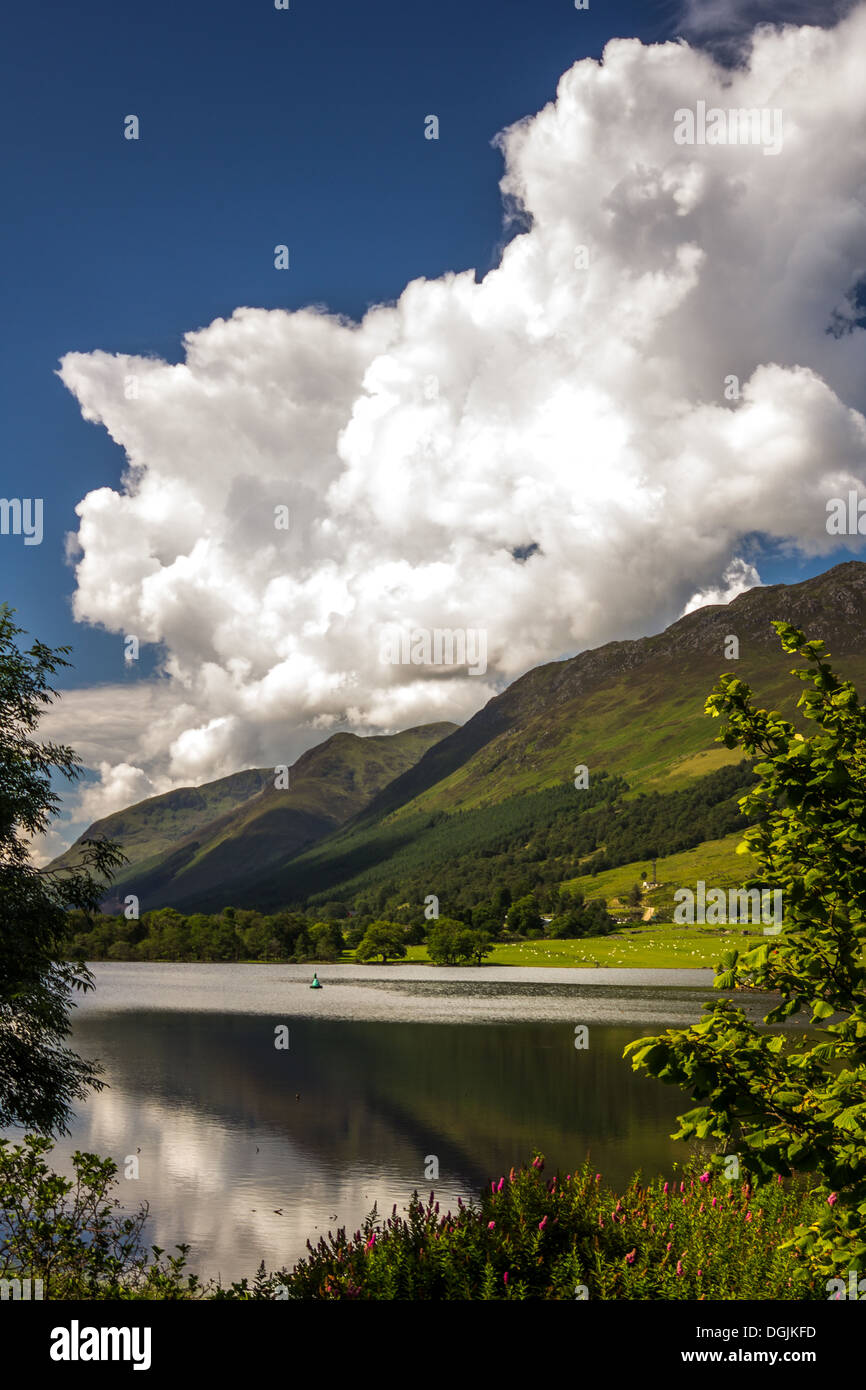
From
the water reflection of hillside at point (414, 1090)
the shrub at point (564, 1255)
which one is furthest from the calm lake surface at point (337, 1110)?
the shrub at point (564, 1255)

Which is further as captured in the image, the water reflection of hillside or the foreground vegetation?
the water reflection of hillside

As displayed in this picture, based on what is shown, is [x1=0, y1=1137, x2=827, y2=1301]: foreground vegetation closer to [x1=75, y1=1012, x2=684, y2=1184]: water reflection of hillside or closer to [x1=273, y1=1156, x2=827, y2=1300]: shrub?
[x1=273, y1=1156, x2=827, y2=1300]: shrub

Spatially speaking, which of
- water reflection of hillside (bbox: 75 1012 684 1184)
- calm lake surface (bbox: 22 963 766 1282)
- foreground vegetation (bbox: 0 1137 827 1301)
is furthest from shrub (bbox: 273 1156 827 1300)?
water reflection of hillside (bbox: 75 1012 684 1184)

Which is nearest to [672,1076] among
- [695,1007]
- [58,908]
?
[58,908]

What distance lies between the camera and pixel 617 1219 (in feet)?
60.1

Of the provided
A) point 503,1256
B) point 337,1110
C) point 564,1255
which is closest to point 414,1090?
point 337,1110

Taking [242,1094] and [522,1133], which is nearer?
[522,1133]

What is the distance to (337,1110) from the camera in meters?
53.4

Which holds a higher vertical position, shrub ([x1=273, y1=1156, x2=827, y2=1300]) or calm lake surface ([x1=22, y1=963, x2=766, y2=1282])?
shrub ([x1=273, y1=1156, x2=827, y2=1300])

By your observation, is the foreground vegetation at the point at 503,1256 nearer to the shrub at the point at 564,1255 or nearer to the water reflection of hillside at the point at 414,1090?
the shrub at the point at 564,1255

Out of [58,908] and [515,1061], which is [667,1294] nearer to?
[58,908]

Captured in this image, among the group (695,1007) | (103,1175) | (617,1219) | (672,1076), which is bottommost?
(695,1007)

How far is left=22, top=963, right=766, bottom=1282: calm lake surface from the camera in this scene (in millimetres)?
35750
